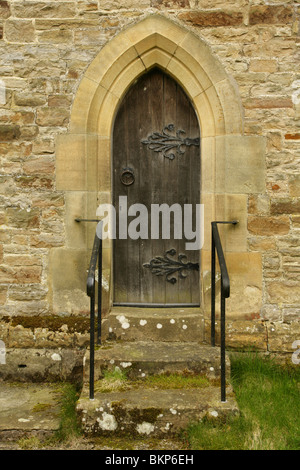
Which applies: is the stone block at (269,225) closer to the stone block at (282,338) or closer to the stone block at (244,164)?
the stone block at (244,164)

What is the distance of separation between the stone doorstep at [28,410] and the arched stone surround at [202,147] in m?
0.72

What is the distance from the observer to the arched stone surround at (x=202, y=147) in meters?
3.84

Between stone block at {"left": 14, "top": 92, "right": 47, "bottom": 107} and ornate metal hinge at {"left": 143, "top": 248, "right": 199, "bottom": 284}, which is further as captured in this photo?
ornate metal hinge at {"left": 143, "top": 248, "right": 199, "bottom": 284}

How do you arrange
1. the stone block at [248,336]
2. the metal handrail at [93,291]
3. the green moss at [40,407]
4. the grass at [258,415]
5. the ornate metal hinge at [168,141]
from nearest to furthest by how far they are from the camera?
the grass at [258,415] < the metal handrail at [93,291] < the green moss at [40,407] < the stone block at [248,336] < the ornate metal hinge at [168,141]

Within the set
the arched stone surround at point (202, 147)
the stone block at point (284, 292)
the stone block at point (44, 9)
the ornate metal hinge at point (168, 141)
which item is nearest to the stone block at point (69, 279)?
the arched stone surround at point (202, 147)

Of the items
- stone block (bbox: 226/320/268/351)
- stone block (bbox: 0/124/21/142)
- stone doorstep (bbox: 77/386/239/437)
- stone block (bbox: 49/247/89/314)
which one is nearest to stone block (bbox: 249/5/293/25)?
stone block (bbox: 0/124/21/142)

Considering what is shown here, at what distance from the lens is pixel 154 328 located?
12.9 feet

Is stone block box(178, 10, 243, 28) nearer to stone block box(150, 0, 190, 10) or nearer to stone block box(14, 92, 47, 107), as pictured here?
stone block box(150, 0, 190, 10)

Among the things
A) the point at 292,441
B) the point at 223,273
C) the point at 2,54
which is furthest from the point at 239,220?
the point at 2,54

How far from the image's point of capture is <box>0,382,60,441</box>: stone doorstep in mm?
3045

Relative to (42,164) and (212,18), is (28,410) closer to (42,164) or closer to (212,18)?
(42,164)

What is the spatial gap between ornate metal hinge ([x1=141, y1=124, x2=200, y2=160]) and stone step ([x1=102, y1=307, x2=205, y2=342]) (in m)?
1.49

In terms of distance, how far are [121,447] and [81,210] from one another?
195 centimetres

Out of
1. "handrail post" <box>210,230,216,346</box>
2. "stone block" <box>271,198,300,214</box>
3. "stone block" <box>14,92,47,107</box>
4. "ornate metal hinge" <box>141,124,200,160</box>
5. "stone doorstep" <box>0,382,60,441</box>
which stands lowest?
"stone doorstep" <box>0,382,60,441</box>
